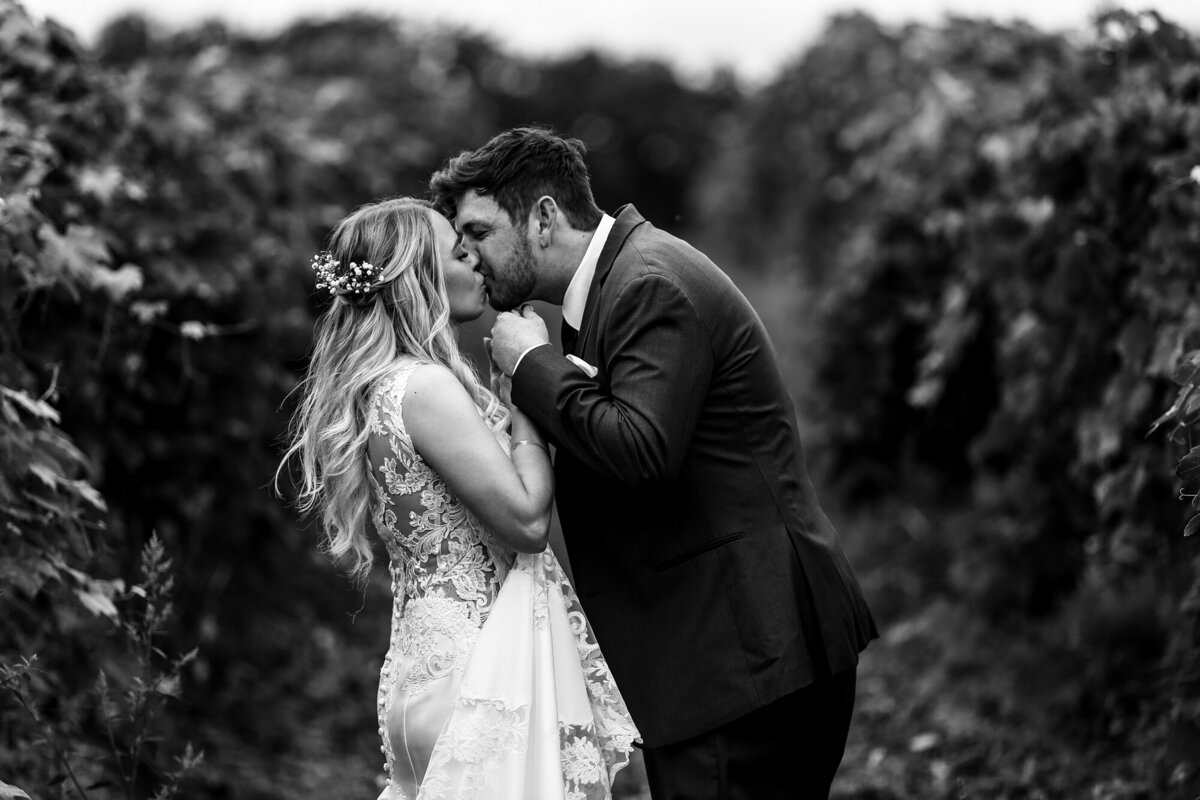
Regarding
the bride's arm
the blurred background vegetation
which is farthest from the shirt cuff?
the blurred background vegetation

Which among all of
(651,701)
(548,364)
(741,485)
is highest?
(548,364)

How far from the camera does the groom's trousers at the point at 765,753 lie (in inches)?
120

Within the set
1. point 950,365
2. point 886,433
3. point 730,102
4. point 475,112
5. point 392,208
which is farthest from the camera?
point 730,102

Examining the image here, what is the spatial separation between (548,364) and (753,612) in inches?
28.9

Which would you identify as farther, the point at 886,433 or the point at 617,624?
the point at 886,433

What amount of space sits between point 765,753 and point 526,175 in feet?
4.92

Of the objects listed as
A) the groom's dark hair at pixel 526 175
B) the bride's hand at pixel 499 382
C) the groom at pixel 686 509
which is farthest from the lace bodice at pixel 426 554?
the groom's dark hair at pixel 526 175

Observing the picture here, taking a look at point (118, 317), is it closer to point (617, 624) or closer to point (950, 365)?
point (617, 624)

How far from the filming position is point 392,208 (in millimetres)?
3309

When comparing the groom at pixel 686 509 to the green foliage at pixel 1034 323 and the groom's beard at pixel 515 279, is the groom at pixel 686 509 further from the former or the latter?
the green foliage at pixel 1034 323

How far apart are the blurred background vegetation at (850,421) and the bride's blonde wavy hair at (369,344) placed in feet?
1.74

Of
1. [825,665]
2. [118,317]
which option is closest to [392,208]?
[825,665]

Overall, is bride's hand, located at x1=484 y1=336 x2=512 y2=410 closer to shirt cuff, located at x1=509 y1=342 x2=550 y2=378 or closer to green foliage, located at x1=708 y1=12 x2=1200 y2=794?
Answer: shirt cuff, located at x1=509 y1=342 x2=550 y2=378

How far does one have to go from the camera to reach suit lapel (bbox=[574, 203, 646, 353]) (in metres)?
3.17
